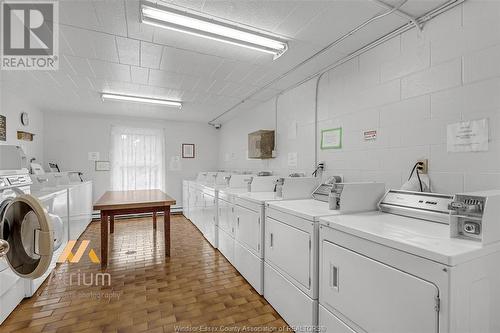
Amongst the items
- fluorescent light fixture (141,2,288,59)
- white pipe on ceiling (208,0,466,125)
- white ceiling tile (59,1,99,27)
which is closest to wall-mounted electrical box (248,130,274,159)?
white pipe on ceiling (208,0,466,125)

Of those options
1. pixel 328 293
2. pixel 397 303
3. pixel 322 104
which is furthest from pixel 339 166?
pixel 397 303

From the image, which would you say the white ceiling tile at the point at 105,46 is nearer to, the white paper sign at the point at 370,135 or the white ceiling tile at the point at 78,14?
the white ceiling tile at the point at 78,14

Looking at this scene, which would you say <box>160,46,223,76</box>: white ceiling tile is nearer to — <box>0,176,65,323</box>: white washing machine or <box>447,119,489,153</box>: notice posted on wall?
<box>0,176,65,323</box>: white washing machine

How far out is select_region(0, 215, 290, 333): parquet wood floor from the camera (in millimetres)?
1817

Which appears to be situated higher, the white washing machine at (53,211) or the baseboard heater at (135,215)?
the white washing machine at (53,211)

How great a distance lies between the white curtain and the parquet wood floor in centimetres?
263

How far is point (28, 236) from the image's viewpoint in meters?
1.41

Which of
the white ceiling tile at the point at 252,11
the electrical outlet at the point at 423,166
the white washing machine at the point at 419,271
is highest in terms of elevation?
the white ceiling tile at the point at 252,11

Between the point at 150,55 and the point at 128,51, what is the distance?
202 mm

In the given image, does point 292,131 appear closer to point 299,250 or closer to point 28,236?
point 299,250

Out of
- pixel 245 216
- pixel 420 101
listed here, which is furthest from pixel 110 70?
pixel 420 101

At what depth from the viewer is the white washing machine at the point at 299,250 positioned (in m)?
1.60

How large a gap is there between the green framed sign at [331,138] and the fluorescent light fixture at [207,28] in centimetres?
101

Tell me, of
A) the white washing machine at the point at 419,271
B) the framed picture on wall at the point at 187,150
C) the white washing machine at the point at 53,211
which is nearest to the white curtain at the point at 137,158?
the framed picture on wall at the point at 187,150
